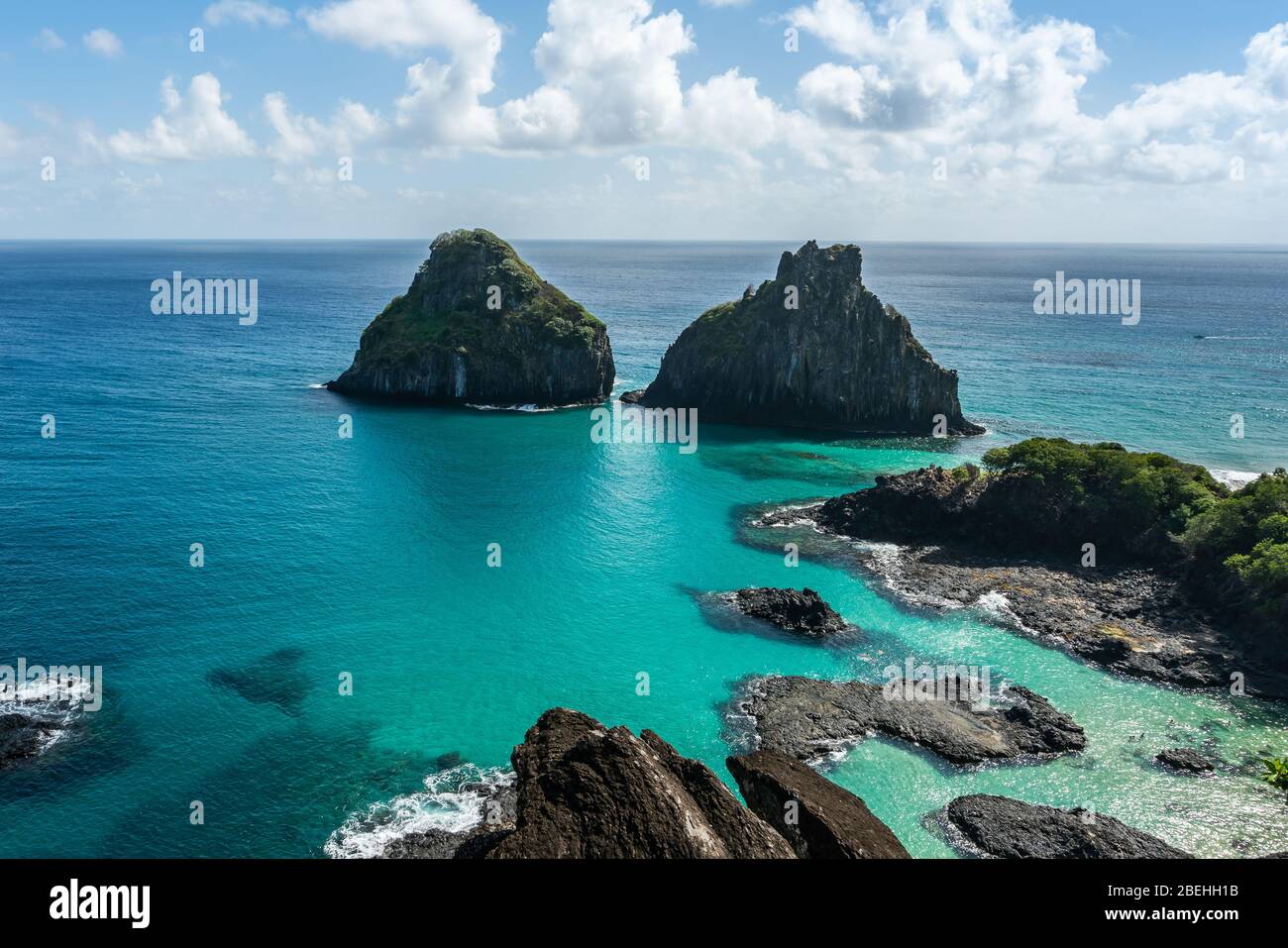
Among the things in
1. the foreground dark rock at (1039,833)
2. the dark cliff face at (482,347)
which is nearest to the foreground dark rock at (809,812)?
the foreground dark rock at (1039,833)

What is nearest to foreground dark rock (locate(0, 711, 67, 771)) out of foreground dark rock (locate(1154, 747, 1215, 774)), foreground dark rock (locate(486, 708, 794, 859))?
foreground dark rock (locate(486, 708, 794, 859))

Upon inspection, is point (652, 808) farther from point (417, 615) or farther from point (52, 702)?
point (52, 702)

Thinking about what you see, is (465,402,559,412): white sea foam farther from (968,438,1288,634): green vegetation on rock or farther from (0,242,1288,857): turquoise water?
(968,438,1288,634): green vegetation on rock

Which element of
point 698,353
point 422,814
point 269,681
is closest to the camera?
point 422,814

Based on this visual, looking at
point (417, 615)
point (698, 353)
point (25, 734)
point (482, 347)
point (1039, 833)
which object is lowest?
point (1039, 833)

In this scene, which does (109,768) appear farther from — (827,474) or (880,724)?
(827,474)

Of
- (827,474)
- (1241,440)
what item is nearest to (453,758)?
(827,474)

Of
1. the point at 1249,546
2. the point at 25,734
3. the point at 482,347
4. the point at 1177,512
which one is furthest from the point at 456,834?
the point at 482,347
